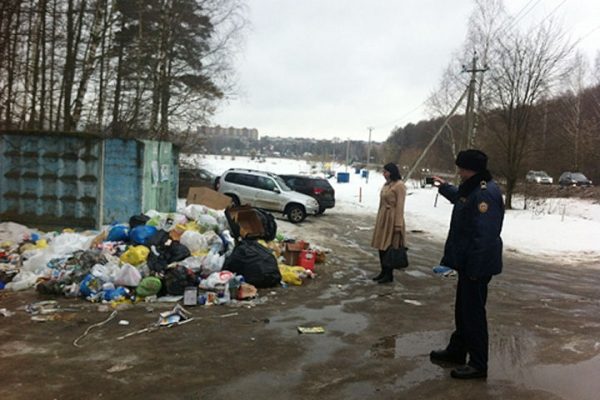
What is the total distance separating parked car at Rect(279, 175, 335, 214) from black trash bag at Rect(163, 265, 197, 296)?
1371cm

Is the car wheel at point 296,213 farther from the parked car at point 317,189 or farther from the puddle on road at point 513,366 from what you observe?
the puddle on road at point 513,366

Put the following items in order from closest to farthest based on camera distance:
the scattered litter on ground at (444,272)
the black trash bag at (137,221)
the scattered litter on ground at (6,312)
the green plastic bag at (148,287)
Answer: the scattered litter on ground at (6,312), the green plastic bag at (148,287), the black trash bag at (137,221), the scattered litter on ground at (444,272)

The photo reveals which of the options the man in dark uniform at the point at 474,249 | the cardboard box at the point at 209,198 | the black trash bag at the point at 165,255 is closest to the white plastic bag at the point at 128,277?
the black trash bag at the point at 165,255

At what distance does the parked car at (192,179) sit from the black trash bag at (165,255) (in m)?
16.0

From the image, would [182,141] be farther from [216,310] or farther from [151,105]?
[216,310]

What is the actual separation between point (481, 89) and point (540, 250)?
1633cm

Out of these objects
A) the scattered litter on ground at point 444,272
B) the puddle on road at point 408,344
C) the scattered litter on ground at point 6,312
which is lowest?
the scattered litter on ground at point 6,312

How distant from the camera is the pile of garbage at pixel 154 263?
6.98 meters

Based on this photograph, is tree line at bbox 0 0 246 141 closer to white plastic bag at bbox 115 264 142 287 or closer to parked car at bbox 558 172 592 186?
white plastic bag at bbox 115 264 142 287

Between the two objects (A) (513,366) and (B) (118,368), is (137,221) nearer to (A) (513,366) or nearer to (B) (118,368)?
(B) (118,368)

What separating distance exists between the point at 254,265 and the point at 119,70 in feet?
47.4

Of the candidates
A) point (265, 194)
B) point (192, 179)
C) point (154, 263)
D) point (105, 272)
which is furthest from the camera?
point (192, 179)

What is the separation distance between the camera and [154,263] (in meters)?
7.50

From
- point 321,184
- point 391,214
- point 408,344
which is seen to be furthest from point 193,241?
point 321,184
